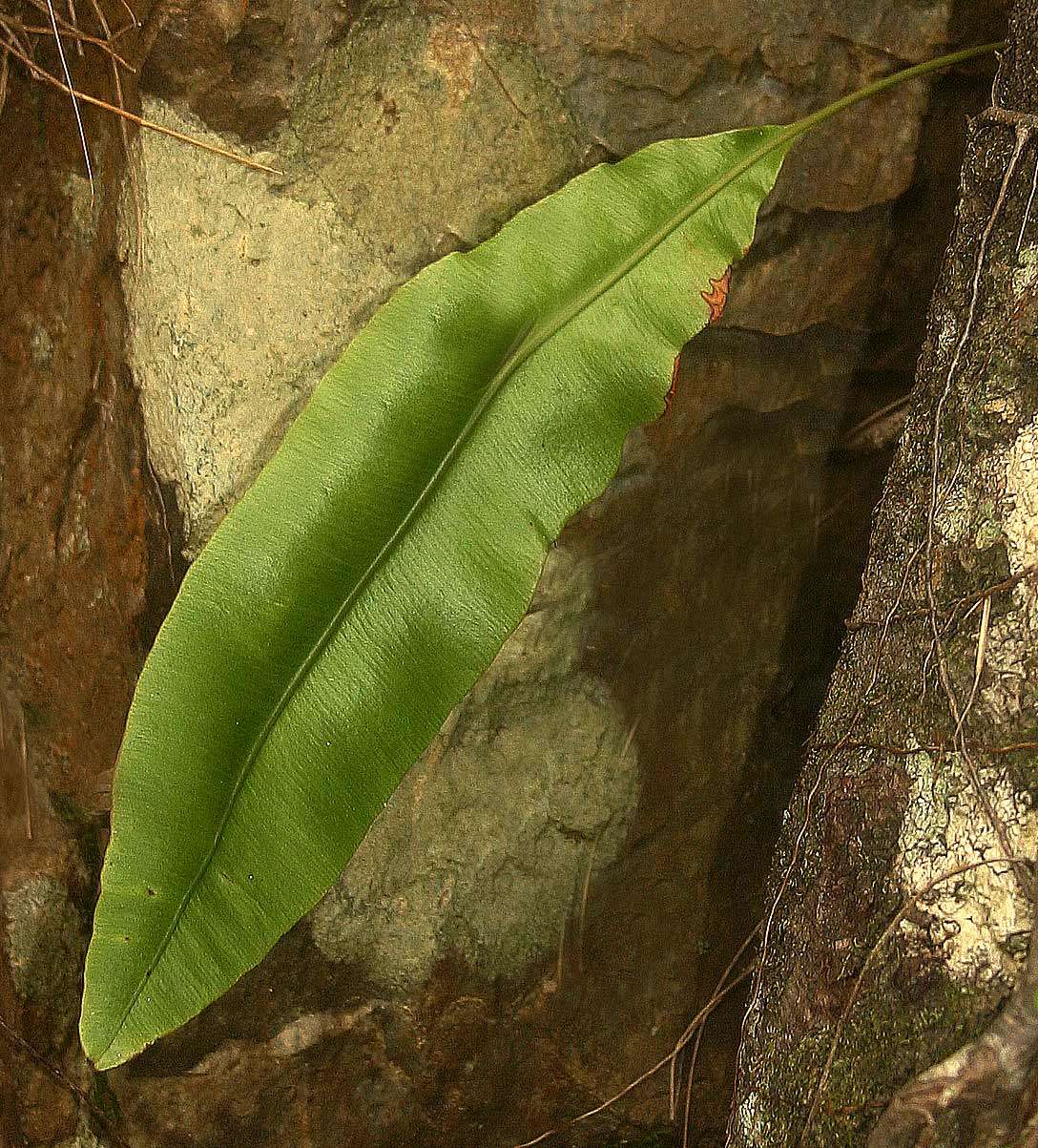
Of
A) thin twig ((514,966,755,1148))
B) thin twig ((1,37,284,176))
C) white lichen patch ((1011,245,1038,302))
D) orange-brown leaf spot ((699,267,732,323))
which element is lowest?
thin twig ((514,966,755,1148))

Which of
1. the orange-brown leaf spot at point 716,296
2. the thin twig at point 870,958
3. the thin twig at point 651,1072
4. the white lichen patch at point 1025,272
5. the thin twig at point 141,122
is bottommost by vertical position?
the thin twig at point 651,1072

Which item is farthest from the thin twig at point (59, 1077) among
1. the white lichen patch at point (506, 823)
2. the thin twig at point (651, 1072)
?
the thin twig at point (651, 1072)

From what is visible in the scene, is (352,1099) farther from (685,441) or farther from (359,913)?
(685,441)

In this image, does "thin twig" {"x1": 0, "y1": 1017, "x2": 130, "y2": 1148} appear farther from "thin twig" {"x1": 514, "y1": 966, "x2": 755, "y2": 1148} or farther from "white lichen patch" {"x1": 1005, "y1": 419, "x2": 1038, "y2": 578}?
"white lichen patch" {"x1": 1005, "y1": 419, "x2": 1038, "y2": 578}

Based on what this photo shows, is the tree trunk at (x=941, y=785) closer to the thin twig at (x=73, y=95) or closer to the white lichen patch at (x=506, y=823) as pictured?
the white lichen patch at (x=506, y=823)

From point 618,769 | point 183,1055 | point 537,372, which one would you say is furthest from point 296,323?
point 183,1055

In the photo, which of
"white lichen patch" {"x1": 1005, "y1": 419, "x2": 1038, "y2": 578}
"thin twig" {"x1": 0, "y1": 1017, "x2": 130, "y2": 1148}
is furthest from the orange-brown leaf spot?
"thin twig" {"x1": 0, "y1": 1017, "x2": 130, "y2": 1148}

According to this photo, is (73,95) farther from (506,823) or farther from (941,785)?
(941,785)

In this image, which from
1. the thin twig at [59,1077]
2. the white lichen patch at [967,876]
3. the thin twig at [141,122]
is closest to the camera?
the white lichen patch at [967,876]
